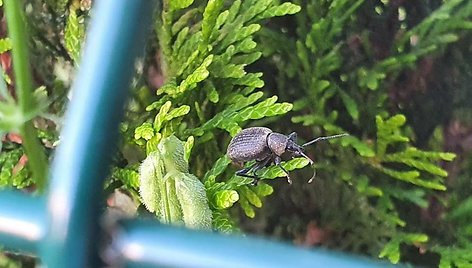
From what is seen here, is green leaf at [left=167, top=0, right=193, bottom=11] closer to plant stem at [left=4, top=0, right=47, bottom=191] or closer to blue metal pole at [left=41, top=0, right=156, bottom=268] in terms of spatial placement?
plant stem at [left=4, top=0, right=47, bottom=191]

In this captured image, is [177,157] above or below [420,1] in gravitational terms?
below

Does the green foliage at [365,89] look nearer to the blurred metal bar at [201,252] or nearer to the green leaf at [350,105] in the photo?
the green leaf at [350,105]

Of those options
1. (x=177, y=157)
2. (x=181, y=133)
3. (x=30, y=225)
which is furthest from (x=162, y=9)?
(x=30, y=225)

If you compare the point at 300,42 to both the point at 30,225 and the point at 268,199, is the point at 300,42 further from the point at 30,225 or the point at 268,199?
the point at 30,225

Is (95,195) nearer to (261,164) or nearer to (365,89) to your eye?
(261,164)

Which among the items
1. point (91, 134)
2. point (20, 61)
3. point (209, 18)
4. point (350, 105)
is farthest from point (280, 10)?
point (91, 134)
